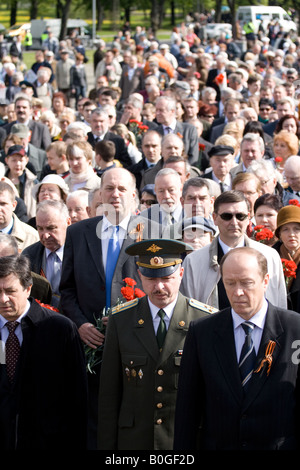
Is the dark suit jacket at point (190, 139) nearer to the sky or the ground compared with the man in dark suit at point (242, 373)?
nearer to the sky

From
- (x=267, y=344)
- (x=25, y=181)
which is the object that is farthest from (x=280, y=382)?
(x=25, y=181)

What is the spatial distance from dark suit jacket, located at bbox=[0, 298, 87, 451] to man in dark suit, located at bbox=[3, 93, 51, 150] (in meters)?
7.98

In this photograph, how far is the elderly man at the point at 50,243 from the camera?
6.49m

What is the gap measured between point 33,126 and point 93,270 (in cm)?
728

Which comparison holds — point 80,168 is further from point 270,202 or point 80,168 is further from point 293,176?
point 270,202

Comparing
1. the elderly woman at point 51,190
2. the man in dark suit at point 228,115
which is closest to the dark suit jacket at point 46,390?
the elderly woman at point 51,190

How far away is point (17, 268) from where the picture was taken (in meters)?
4.82

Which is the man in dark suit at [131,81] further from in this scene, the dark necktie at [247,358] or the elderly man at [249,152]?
the dark necktie at [247,358]

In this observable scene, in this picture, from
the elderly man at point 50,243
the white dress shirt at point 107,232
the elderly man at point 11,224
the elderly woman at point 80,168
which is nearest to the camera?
the white dress shirt at point 107,232

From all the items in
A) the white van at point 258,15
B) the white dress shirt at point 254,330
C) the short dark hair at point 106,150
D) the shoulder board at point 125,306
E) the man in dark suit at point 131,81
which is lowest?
the shoulder board at point 125,306

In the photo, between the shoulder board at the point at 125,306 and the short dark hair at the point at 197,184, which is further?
the short dark hair at the point at 197,184

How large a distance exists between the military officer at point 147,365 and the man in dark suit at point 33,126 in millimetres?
8068

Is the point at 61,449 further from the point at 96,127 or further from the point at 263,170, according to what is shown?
the point at 96,127

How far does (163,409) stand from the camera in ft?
15.6
